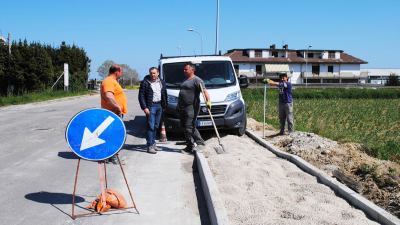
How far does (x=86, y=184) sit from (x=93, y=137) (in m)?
2.20

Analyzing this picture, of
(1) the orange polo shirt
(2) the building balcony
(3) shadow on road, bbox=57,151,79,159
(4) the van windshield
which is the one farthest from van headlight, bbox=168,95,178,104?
(2) the building balcony

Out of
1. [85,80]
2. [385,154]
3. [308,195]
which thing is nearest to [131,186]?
A: [308,195]

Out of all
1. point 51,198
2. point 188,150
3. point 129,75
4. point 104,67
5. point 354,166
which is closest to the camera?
point 51,198

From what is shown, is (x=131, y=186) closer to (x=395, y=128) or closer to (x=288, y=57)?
(x=395, y=128)

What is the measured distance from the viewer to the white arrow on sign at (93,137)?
601 cm

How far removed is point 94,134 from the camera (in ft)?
19.9

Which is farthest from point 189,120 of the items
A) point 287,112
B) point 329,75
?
point 329,75

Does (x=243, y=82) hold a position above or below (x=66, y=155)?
above

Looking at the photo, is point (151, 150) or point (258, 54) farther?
point (258, 54)

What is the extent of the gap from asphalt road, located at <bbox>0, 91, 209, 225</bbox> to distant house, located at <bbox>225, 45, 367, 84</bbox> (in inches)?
3203

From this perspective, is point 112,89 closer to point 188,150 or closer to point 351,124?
point 188,150

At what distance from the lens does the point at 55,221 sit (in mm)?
6000

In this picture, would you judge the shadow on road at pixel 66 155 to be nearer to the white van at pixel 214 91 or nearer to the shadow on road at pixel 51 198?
the white van at pixel 214 91

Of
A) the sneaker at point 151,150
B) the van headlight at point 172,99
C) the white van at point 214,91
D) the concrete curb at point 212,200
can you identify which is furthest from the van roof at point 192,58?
the concrete curb at point 212,200
